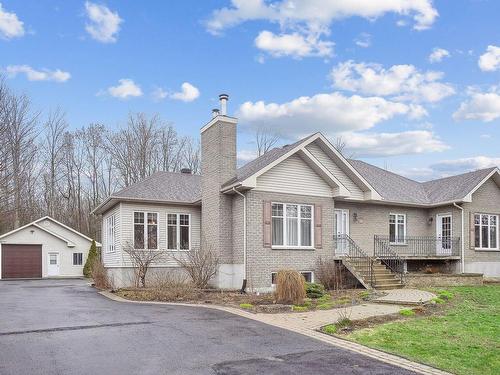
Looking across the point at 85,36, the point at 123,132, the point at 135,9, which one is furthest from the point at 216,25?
the point at 123,132

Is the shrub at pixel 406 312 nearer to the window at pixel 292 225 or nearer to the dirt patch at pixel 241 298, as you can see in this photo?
the dirt patch at pixel 241 298

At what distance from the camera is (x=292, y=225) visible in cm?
1884

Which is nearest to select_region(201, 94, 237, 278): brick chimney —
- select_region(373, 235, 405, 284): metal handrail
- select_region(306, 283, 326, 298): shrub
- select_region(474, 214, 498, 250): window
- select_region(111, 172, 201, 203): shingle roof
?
select_region(111, 172, 201, 203): shingle roof

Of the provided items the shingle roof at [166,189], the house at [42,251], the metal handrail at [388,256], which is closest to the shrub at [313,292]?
the metal handrail at [388,256]

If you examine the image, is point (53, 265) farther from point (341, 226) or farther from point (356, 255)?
point (356, 255)

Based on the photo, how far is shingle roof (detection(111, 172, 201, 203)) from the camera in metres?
20.8

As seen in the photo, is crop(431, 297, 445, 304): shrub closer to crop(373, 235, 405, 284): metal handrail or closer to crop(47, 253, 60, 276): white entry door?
crop(373, 235, 405, 284): metal handrail

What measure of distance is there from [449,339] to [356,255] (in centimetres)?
1230

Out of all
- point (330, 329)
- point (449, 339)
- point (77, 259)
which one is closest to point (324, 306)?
point (330, 329)

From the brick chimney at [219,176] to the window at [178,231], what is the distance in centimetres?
190

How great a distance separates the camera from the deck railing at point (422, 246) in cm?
2266

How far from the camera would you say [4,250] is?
34906 mm

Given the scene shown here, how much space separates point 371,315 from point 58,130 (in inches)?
1571

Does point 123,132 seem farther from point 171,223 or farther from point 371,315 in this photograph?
point 371,315
